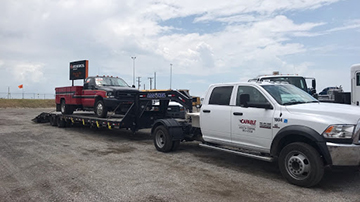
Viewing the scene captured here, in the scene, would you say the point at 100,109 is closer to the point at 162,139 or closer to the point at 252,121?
the point at 162,139

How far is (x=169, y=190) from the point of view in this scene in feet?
17.2

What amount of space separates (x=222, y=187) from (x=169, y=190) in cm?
96

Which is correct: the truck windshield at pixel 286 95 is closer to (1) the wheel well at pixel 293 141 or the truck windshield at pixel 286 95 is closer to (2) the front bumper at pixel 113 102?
(1) the wheel well at pixel 293 141

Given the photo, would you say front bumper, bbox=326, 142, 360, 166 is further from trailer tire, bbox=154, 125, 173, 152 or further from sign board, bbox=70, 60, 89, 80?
sign board, bbox=70, 60, 89, 80

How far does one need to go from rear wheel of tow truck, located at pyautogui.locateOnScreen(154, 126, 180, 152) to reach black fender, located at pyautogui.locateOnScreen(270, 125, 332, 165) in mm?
3321

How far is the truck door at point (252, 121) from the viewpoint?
6.03m

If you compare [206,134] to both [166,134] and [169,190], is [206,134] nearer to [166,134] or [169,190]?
[166,134]

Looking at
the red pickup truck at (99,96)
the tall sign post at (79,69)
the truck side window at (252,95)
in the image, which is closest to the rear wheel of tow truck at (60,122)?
the red pickup truck at (99,96)

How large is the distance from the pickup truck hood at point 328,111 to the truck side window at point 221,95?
5.21ft

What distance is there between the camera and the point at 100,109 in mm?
11914

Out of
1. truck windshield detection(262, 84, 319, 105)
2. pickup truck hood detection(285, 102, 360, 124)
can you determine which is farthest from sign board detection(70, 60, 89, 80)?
pickup truck hood detection(285, 102, 360, 124)

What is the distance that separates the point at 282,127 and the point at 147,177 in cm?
281

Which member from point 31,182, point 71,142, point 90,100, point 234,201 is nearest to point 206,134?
point 234,201

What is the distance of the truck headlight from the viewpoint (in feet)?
16.5
